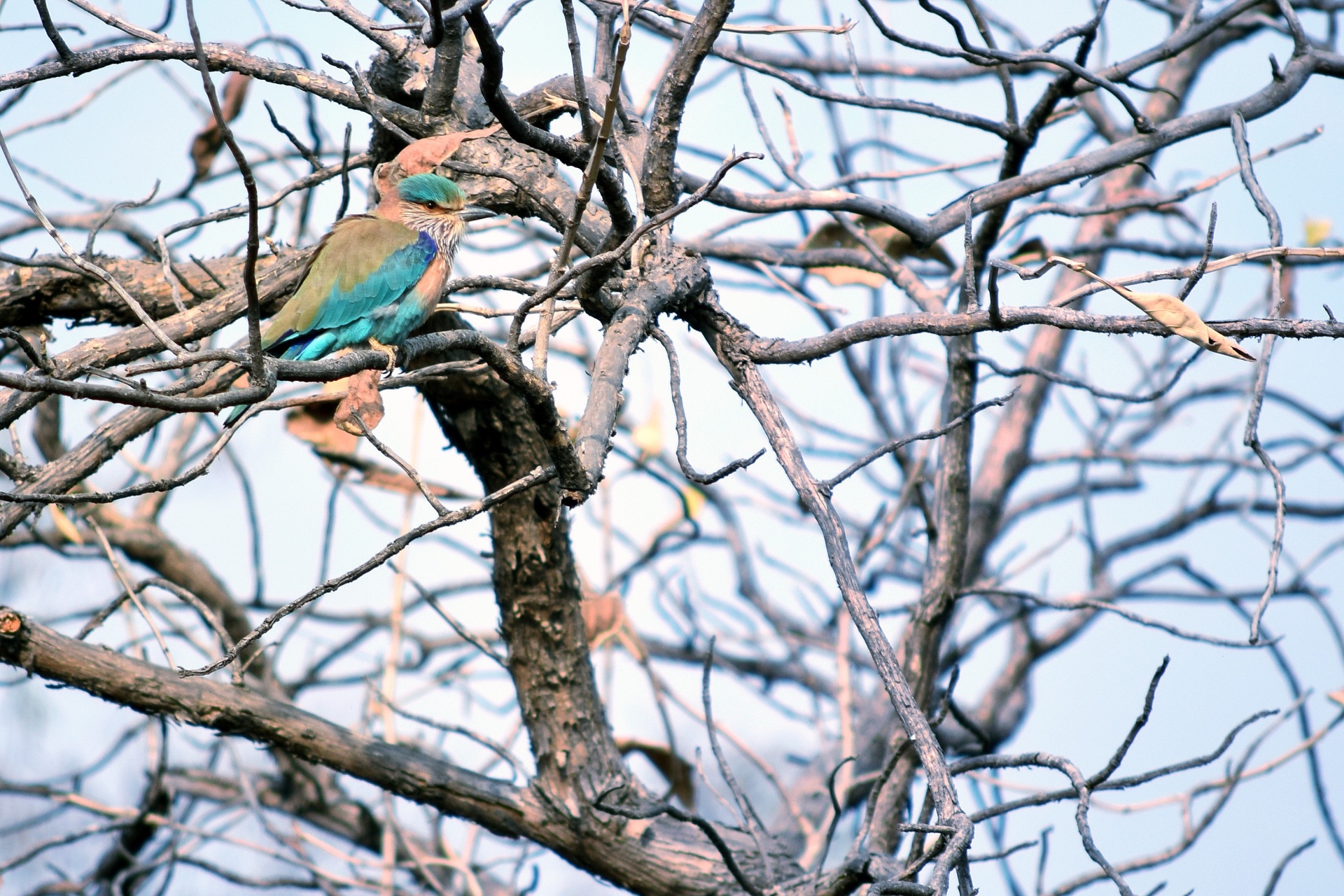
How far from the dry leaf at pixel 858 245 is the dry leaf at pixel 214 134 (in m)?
1.91

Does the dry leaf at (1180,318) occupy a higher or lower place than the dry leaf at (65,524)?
lower

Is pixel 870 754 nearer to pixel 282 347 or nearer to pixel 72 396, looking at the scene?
pixel 282 347

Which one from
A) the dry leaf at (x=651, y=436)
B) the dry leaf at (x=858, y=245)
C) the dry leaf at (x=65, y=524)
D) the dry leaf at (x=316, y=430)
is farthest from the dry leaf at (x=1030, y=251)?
the dry leaf at (x=65, y=524)

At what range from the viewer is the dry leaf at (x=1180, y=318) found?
175 cm

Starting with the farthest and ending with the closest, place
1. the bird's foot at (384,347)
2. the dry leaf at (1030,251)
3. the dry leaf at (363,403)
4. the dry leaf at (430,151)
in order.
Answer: the dry leaf at (1030,251) < the bird's foot at (384,347) < the dry leaf at (430,151) < the dry leaf at (363,403)

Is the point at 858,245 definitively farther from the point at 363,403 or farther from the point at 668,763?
the point at 363,403

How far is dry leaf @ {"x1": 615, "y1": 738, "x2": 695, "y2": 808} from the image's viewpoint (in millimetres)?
3742

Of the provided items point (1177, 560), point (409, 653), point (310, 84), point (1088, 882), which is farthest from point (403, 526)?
point (1177, 560)

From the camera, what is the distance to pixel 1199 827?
11.3 ft

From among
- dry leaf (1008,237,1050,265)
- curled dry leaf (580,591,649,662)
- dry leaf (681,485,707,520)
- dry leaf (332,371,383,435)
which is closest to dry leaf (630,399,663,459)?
dry leaf (681,485,707,520)

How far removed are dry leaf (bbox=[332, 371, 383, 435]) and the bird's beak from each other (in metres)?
0.98

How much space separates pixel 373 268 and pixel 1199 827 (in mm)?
2995

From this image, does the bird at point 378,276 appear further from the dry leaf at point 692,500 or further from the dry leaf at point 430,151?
the dry leaf at point 692,500

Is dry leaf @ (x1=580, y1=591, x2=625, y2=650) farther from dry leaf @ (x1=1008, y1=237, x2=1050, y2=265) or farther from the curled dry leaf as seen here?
dry leaf @ (x1=1008, y1=237, x2=1050, y2=265)
